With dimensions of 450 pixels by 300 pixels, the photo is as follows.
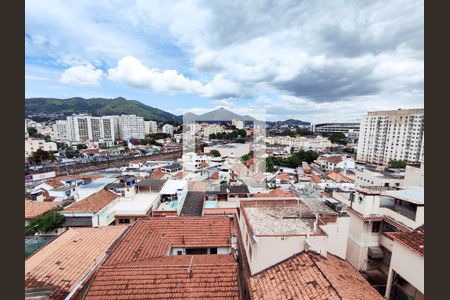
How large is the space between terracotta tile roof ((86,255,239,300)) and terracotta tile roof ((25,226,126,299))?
134 cm

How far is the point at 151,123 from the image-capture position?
11675 cm

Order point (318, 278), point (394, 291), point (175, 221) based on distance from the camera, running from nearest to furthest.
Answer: point (318, 278) < point (394, 291) < point (175, 221)

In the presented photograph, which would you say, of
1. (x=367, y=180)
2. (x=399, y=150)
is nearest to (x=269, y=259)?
(x=367, y=180)

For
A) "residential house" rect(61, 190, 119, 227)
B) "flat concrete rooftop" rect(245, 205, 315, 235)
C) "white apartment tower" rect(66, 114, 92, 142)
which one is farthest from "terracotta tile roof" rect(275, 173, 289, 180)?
"white apartment tower" rect(66, 114, 92, 142)

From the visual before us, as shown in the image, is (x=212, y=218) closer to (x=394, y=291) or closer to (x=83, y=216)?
(x=394, y=291)

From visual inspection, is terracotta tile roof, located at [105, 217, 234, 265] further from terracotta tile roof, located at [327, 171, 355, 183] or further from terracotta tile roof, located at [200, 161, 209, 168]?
terracotta tile roof, located at [200, 161, 209, 168]

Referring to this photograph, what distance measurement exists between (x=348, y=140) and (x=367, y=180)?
70.7 meters

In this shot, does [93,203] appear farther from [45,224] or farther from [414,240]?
Result: [414,240]

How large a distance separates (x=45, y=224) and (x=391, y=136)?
6826 centimetres

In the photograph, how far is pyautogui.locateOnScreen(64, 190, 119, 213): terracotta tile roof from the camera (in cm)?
1591

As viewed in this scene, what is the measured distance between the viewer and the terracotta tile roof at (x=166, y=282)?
7109 mm

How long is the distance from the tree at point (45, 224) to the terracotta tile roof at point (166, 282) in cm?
930

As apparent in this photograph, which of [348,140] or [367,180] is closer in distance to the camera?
[367,180]

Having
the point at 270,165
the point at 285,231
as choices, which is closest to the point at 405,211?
the point at 285,231
